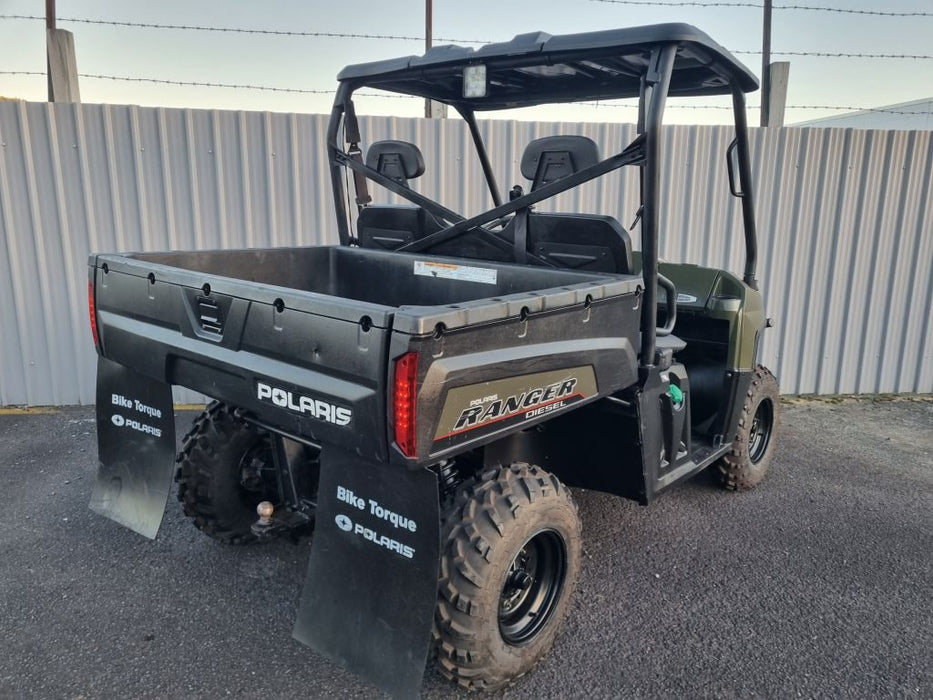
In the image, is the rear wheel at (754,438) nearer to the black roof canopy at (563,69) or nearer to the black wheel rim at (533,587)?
the black roof canopy at (563,69)

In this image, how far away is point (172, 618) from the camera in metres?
2.83

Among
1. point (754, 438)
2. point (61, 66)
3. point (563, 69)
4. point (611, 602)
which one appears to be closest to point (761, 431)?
point (754, 438)

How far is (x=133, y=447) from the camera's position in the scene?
310 cm

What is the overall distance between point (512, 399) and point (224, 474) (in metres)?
1.64

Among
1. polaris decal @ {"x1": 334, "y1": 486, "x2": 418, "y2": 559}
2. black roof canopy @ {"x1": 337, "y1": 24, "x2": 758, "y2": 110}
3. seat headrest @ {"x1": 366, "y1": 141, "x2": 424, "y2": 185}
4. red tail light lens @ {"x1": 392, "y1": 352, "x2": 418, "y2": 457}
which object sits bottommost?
polaris decal @ {"x1": 334, "y1": 486, "x2": 418, "y2": 559}

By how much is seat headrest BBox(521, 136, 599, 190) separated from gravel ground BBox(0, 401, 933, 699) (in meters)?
1.81

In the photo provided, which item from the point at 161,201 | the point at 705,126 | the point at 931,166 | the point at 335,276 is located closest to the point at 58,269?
the point at 161,201

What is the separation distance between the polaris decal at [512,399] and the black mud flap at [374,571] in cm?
19

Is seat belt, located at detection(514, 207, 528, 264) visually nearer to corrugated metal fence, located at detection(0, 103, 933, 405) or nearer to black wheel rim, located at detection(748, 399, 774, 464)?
black wheel rim, located at detection(748, 399, 774, 464)

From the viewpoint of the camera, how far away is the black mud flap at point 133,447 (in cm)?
298

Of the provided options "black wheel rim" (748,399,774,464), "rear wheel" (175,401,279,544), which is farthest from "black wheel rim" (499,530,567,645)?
"black wheel rim" (748,399,774,464)

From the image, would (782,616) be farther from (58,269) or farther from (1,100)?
(1,100)

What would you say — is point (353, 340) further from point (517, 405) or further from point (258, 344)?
point (517, 405)

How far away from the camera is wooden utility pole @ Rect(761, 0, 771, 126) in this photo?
611 centimetres
